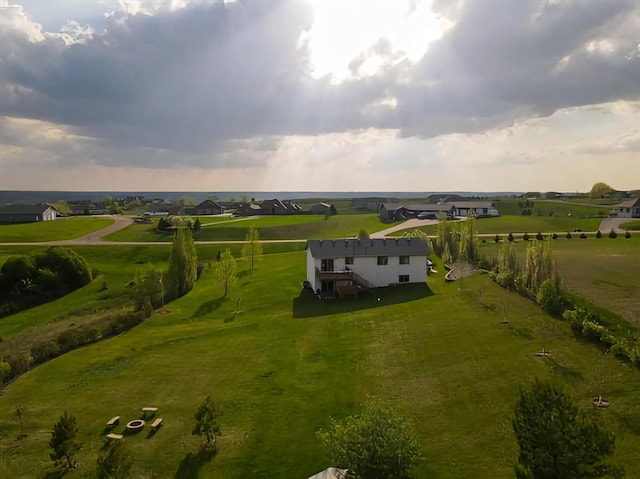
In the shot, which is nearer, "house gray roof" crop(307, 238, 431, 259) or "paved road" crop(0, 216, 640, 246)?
"house gray roof" crop(307, 238, 431, 259)

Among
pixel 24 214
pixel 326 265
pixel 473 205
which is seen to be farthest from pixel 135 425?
pixel 473 205

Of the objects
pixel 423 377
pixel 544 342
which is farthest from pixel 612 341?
pixel 423 377

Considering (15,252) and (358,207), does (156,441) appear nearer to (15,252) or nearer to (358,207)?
(15,252)

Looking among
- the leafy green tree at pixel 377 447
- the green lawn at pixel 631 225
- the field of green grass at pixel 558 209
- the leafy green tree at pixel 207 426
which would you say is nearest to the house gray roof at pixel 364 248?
the leafy green tree at pixel 207 426

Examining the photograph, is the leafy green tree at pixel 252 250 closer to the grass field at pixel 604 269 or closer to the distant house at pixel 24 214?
the grass field at pixel 604 269

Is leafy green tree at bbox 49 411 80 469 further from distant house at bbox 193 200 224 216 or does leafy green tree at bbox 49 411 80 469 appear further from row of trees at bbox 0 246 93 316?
distant house at bbox 193 200 224 216

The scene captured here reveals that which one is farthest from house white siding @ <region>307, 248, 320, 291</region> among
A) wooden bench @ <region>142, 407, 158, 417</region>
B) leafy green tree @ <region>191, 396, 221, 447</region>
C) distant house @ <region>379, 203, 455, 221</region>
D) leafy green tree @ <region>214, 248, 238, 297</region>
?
distant house @ <region>379, 203, 455, 221</region>

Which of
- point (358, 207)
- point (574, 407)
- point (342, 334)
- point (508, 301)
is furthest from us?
point (358, 207)

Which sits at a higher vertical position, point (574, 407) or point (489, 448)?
point (574, 407)

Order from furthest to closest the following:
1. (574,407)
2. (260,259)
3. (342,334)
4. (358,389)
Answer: (260,259) < (342,334) < (358,389) < (574,407)
